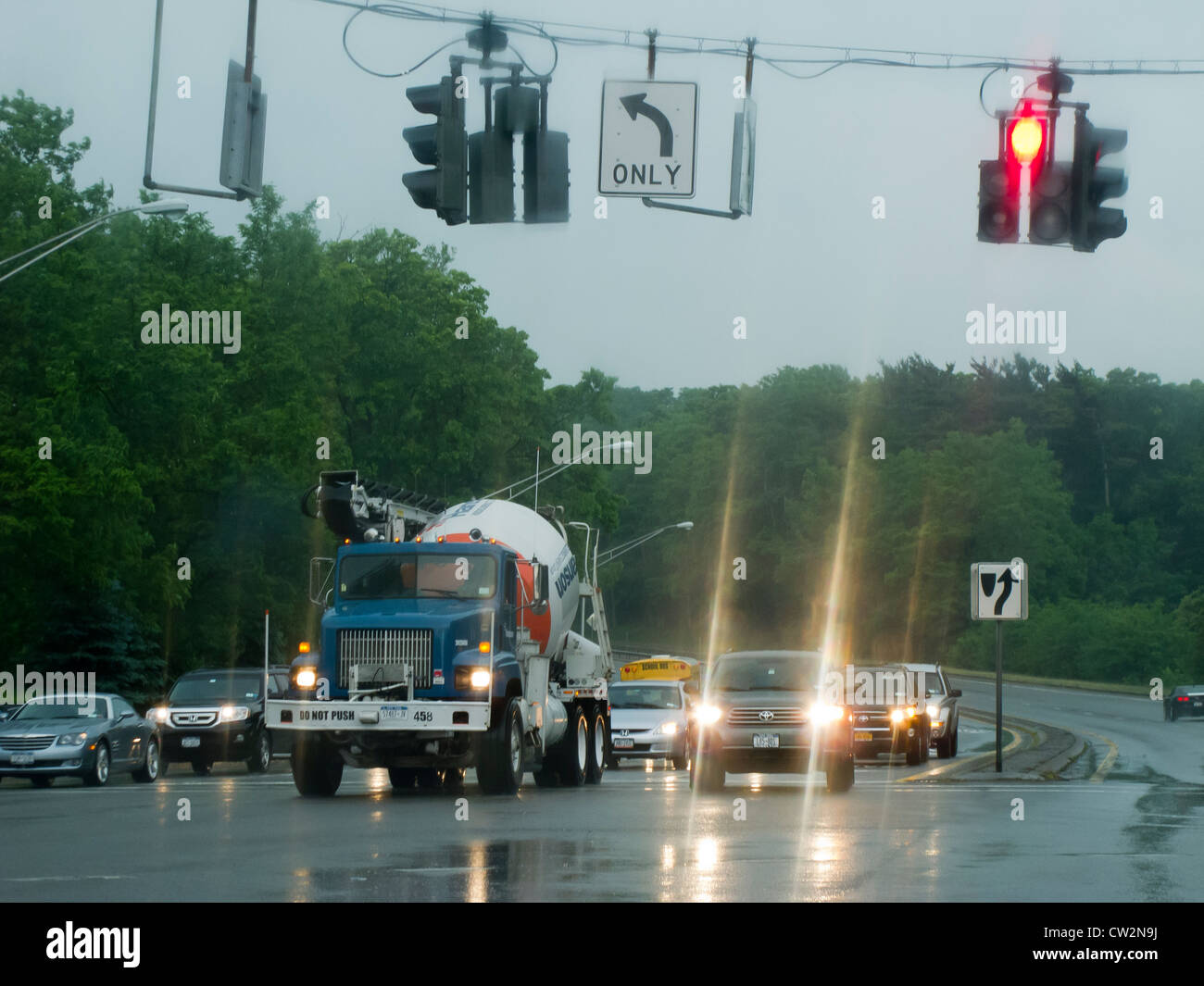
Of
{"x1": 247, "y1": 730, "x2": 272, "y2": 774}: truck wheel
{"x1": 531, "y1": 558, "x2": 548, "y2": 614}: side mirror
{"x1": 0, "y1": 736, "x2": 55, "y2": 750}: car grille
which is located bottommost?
{"x1": 247, "y1": 730, "x2": 272, "y2": 774}: truck wheel

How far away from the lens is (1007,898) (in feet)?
38.3

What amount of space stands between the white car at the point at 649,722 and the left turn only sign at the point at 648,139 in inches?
717

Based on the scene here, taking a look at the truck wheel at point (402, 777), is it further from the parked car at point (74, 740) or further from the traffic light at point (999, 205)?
the traffic light at point (999, 205)

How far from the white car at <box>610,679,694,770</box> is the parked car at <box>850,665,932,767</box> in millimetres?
3278

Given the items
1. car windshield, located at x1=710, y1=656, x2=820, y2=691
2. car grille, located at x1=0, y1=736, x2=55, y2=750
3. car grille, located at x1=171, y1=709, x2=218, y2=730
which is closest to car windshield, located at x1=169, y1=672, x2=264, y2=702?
car grille, located at x1=171, y1=709, x2=218, y2=730

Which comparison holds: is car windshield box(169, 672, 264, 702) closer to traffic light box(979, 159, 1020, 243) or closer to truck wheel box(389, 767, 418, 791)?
truck wheel box(389, 767, 418, 791)

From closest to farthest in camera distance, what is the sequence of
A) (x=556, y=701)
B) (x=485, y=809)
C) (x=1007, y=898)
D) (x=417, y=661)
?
(x=1007, y=898), (x=485, y=809), (x=417, y=661), (x=556, y=701)

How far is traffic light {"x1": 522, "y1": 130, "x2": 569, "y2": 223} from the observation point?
16.8 meters

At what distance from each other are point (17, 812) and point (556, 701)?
23.9ft

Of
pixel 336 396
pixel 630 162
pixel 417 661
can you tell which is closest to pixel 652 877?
pixel 630 162

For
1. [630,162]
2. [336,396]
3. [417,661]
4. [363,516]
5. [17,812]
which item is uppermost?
[336,396]

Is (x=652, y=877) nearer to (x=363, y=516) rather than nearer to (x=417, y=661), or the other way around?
(x=417, y=661)

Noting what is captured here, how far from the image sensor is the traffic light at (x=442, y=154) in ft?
54.9

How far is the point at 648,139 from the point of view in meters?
17.5
